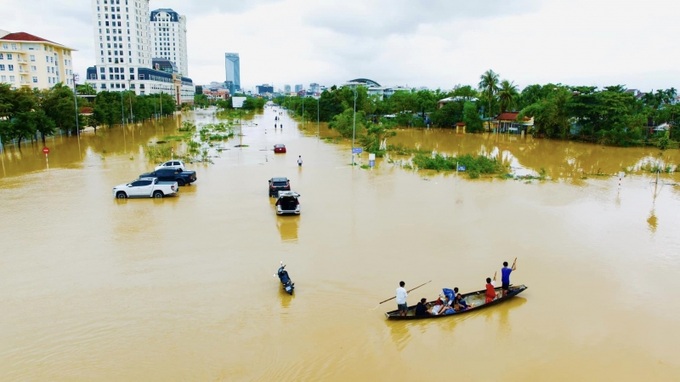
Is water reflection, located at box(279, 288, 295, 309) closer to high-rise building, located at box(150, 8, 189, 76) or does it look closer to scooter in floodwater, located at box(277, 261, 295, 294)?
Answer: scooter in floodwater, located at box(277, 261, 295, 294)

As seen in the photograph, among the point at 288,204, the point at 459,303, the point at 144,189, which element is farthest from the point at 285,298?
the point at 144,189

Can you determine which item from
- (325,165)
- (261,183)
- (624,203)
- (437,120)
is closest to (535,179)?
(624,203)

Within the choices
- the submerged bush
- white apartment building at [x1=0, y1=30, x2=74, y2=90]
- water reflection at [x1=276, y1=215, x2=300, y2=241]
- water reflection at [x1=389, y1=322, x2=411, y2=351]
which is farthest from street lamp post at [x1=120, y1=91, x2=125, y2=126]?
water reflection at [x1=389, y1=322, x2=411, y2=351]

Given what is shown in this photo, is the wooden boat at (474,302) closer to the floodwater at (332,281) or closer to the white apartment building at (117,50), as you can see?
the floodwater at (332,281)

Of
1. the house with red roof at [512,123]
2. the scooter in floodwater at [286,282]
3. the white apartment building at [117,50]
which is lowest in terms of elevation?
the scooter in floodwater at [286,282]

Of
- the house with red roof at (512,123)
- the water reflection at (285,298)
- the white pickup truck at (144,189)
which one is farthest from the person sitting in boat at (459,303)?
the house with red roof at (512,123)

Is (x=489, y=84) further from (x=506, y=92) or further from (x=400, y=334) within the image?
(x=400, y=334)
